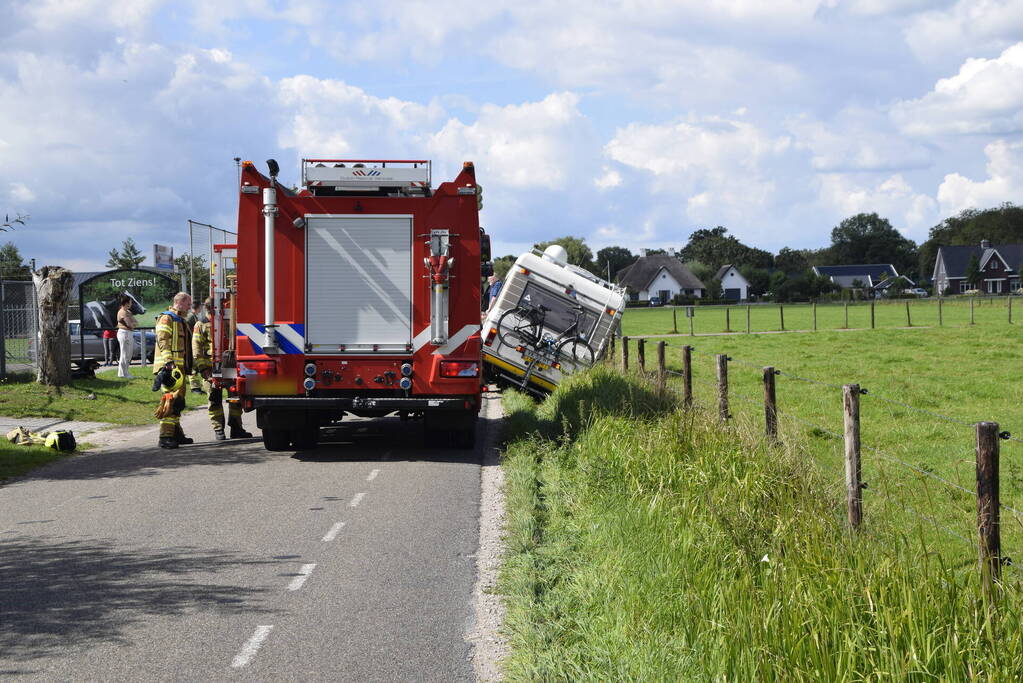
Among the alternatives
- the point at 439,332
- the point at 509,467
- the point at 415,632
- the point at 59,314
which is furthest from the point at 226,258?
the point at 415,632

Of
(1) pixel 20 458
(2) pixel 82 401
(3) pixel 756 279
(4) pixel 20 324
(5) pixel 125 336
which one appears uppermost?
(3) pixel 756 279

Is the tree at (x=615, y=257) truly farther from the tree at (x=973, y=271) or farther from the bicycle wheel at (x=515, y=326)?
the bicycle wheel at (x=515, y=326)

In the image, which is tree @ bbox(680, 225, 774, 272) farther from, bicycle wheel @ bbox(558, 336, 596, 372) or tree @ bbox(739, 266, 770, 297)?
bicycle wheel @ bbox(558, 336, 596, 372)

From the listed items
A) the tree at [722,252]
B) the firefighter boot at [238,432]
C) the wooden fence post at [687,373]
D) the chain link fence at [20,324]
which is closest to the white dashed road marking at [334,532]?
the wooden fence post at [687,373]

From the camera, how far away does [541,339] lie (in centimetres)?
1856

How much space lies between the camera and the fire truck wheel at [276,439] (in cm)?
1298

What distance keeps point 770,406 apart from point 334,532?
12.6 feet

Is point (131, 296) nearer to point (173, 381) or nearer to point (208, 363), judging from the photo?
point (208, 363)

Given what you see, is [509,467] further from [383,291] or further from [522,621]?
[522,621]

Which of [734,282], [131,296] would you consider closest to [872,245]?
[734,282]

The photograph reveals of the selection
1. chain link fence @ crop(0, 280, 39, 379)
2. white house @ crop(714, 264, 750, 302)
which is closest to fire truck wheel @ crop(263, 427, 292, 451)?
chain link fence @ crop(0, 280, 39, 379)

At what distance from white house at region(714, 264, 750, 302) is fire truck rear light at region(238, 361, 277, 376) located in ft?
404

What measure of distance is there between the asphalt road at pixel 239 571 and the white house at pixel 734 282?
123756 millimetres

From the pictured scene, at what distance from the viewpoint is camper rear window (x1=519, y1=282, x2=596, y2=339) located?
1869cm
